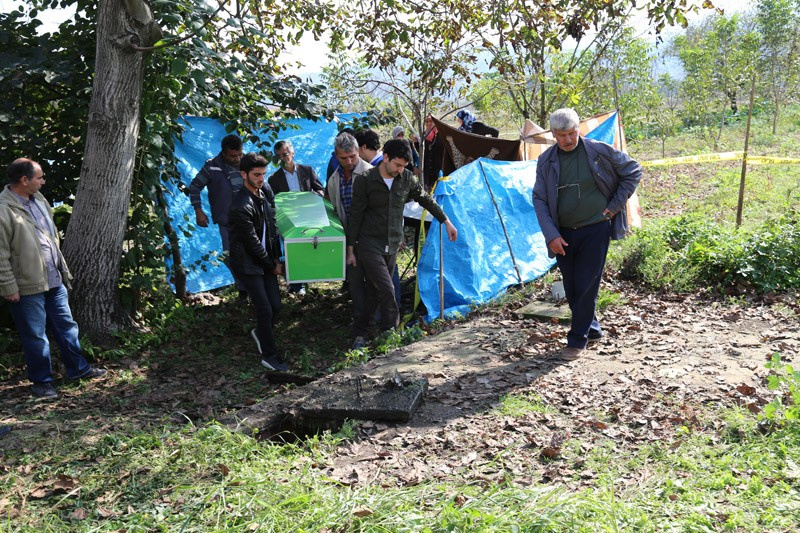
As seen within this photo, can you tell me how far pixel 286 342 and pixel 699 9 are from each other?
552 cm

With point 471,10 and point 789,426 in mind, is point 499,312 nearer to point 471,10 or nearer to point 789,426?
point 789,426

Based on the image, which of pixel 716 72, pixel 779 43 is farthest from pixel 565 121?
pixel 779 43

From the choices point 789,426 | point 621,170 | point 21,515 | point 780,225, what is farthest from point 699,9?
point 21,515

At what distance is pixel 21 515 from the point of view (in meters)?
3.75

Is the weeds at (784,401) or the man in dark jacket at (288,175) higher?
the man in dark jacket at (288,175)

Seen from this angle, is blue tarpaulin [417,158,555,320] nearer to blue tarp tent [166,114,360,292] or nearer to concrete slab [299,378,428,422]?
concrete slab [299,378,428,422]

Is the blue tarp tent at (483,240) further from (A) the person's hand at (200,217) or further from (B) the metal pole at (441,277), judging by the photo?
(A) the person's hand at (200,217)

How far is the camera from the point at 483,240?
303 inches

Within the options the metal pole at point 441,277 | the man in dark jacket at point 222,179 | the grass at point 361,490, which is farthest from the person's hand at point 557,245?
the man in dark jacket at point 222,179

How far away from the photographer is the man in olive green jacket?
5.48 metres

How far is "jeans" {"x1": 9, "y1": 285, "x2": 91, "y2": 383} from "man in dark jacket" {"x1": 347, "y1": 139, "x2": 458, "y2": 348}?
2.40 meters

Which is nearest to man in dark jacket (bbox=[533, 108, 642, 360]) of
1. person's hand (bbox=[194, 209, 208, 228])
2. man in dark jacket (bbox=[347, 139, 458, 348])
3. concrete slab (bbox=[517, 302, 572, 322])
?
concrete slab (bbox=[517, 302, 572, 322])

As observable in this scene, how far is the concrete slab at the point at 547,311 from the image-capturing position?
6.80 meters

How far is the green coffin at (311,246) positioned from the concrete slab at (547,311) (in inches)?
76.5
